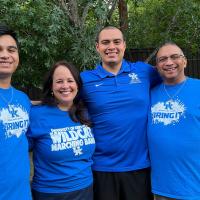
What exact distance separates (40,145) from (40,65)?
2.52m

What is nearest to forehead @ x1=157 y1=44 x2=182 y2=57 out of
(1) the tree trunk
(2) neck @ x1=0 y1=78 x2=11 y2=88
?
(2) neck @ x1=0 y1=78 x2=11 y2=88

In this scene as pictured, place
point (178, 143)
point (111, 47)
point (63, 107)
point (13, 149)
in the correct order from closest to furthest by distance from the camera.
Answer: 1. point (13, 149)
2. point (178, 143)
3. point (63, 107)
4. point (111, 47)

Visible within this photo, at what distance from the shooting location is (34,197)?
3.40 m

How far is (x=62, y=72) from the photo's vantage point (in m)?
3.54

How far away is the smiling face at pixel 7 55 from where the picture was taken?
10.3 ft

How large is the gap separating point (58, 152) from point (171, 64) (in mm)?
1310

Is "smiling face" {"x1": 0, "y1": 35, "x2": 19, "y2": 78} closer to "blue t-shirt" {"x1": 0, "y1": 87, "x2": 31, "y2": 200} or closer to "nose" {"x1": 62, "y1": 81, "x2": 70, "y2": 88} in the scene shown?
"blue t-shirt" {"x1": 0, "y1": 87, "x2": 31, "y2": 200}

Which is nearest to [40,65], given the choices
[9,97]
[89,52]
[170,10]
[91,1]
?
[89,52]

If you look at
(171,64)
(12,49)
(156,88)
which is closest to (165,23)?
(156,88)

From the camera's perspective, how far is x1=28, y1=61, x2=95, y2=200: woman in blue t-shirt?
3.29 m

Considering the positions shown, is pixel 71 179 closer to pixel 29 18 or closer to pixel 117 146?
pixel 117 146

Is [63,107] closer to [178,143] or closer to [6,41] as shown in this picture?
[6,41]

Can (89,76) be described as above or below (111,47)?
below

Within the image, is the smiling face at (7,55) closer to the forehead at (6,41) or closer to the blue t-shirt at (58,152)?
the forehead at (6,41)
